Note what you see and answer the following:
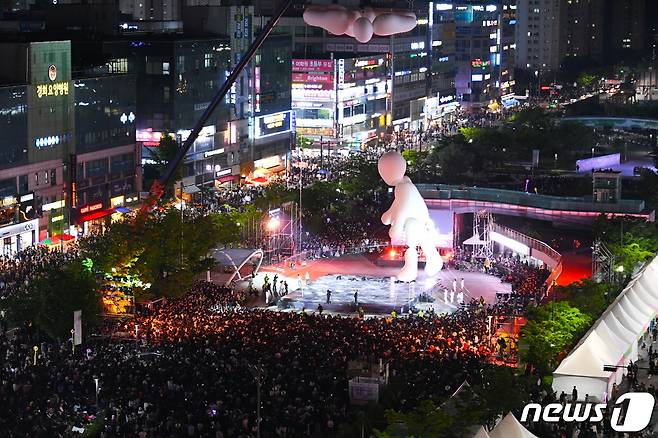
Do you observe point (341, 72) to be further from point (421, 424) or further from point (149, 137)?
point (421, 424)

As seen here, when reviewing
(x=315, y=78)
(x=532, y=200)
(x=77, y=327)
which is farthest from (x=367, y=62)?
(x=77, y=327)

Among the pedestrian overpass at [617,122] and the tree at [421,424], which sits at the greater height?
the tree at [421,424]

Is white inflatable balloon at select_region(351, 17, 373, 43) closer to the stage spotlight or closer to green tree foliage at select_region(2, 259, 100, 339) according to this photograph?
green tree foliage at select_region(2, 259, 100, 339)

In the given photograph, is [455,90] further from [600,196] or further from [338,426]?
[338,426]

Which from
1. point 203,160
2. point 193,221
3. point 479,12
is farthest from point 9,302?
point 479,12

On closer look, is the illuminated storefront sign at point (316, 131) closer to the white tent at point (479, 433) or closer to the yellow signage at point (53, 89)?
the yellow signage at point (53, 89)

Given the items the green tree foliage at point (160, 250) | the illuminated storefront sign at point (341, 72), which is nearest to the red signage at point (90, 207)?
the green tree foliage at point (160, 250)

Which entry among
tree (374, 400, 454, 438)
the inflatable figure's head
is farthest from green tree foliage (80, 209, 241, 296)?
tree (374, 400, 454, 438)
